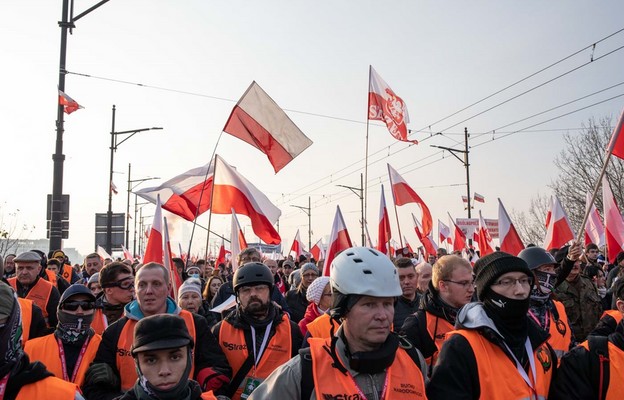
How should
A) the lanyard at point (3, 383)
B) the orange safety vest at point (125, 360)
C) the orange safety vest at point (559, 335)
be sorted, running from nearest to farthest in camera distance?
the lanyard at point (3, 383), the orange safety vest at point (125, 360), the orange safety vest at point (559, 335)

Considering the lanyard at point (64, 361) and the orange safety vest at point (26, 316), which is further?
the orange safety vest at point (26, 316)

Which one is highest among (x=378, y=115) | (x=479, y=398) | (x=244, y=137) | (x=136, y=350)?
(x=378, y=115)

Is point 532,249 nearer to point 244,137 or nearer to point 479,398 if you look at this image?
point 479,398

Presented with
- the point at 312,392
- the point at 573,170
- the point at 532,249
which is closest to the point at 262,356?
the point at 312,392

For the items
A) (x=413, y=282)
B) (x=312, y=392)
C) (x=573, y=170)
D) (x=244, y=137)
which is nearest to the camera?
(x=312, y=392)

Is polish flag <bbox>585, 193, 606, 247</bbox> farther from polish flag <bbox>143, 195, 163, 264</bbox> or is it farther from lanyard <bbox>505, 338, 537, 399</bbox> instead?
lanyard <bbox>505, 338, 537, 399</bbox>

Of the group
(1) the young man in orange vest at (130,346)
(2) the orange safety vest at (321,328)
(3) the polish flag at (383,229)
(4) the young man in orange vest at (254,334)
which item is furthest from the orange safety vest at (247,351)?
(3) the polish flag at (383,229)

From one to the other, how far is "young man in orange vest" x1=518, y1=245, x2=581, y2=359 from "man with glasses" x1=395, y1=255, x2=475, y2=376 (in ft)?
1.75

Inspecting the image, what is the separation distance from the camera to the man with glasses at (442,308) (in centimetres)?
468

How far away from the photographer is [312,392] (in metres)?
2.92

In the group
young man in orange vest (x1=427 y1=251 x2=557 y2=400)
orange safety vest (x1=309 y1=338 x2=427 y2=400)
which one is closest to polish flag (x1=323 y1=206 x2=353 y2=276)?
young man in orange vest (x1=427 y1=251 x2=557 y2=400)

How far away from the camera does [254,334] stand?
16.2 feet

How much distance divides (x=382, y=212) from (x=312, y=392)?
8.93 meters

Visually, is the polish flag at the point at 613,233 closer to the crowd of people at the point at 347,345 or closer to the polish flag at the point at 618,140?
the polish flag at the point at 618,140
